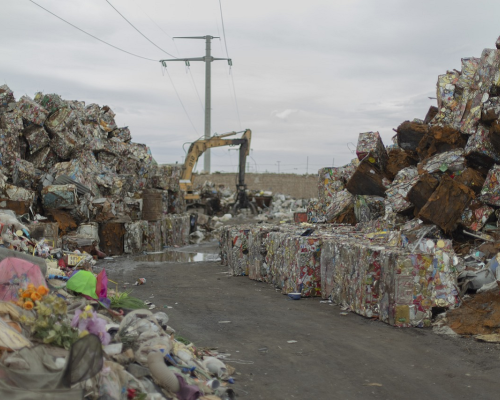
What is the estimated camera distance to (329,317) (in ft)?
22.7

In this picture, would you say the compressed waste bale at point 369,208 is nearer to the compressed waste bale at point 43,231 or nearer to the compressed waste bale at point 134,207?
the compressed waste bale at point 43,231

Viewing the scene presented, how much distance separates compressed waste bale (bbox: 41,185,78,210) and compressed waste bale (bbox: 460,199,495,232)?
843 centimetres

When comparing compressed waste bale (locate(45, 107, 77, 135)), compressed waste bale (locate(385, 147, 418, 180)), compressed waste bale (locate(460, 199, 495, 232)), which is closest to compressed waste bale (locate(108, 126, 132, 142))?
compressed waste bale (locate(45, 107, 77, 135))

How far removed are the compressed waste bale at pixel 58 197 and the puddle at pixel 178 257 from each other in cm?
216

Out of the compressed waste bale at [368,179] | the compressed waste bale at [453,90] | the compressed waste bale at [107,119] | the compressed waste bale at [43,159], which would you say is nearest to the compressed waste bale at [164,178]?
the compressed waste bale at [107,119]

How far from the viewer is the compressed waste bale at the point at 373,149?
34.2 ft

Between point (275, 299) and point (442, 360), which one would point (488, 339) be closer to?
point (442, 360)

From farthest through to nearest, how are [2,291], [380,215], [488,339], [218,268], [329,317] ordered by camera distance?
1. [218,268]
2. [380,215]
3. [329,317]
4. [488,339]
5. [2,291]

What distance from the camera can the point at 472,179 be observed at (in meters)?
8.22

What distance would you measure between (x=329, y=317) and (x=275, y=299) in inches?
57.7

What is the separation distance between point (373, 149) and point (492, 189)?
2992mm

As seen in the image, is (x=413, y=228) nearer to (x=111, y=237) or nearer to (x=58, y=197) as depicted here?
(x=58, y=197)

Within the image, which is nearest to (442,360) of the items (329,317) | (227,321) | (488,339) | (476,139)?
(488,339)

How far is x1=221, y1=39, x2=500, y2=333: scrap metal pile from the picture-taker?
6.39 m
